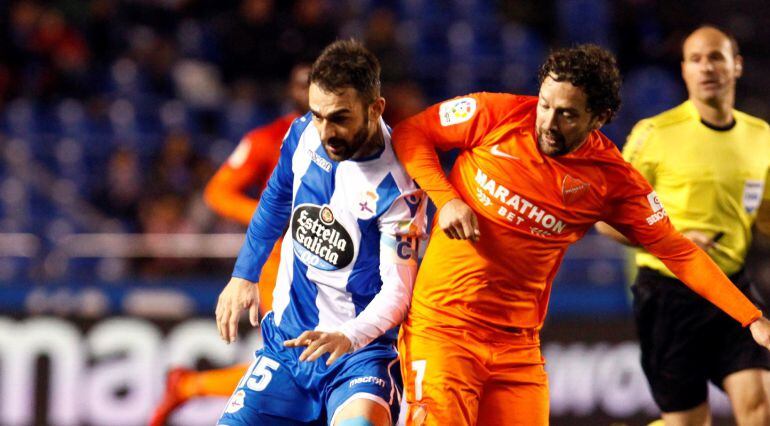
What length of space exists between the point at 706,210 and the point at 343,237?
2.10 meters

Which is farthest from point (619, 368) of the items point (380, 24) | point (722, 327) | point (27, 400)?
point (380, 24)

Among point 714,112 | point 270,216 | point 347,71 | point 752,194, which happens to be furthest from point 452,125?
point 752,194

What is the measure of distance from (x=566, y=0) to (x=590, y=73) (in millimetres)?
10806

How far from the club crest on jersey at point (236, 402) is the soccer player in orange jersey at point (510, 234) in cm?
66

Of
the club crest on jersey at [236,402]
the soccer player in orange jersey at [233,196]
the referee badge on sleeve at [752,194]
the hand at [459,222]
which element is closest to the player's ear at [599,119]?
the hand at [459,222]

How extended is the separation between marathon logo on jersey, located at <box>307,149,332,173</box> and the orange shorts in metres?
0.71

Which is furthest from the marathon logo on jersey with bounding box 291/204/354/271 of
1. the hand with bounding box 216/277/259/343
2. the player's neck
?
the player's neck

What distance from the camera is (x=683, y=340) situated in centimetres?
600

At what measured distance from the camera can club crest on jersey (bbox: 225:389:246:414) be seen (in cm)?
462

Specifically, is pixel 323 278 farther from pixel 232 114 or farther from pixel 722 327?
pixel 232 114

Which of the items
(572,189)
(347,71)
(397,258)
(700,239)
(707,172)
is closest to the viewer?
(347,71)

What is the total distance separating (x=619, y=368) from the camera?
9.10 metres

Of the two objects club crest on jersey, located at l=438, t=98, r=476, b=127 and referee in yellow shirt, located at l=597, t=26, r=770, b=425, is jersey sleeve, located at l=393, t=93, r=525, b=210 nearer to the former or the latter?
club crest on jersey, located at l=438, t=98, r=476, b=127

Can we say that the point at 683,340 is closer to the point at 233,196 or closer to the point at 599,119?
the point at 599,119
